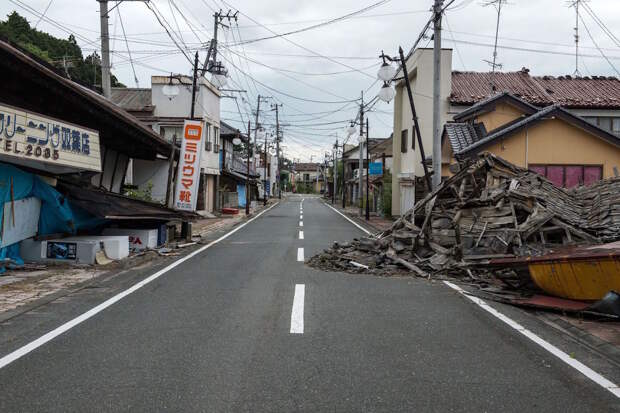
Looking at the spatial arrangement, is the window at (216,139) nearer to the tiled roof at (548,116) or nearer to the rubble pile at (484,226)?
the tiled roof at (548,116)

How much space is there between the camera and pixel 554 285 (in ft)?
27.0

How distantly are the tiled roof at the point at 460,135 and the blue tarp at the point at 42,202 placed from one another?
576 inches

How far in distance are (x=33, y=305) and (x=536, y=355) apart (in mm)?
7321

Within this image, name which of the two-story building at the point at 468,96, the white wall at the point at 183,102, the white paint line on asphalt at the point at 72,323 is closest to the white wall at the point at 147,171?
the white wall at the point at 183,102

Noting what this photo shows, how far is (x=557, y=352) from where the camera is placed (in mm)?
5848

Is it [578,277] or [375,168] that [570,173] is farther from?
[578,277]

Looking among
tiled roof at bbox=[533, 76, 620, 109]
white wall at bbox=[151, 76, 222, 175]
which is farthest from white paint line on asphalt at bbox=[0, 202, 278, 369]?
tiled roof at bbox=[533, 76, 620, 109]

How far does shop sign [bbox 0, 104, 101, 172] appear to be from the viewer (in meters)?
9.66

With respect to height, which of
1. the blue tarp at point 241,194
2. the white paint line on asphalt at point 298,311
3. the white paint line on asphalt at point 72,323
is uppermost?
the blue tarp at point 241,194

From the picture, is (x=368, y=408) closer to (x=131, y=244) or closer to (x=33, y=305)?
(x=33, y=305)

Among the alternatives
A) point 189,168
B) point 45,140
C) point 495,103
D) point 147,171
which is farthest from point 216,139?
point 45,140

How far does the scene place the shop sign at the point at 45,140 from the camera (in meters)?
9.66

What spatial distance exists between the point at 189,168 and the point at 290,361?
1428 centimetres

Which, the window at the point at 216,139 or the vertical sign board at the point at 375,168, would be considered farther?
the vertical sign board at the point at 375,168
